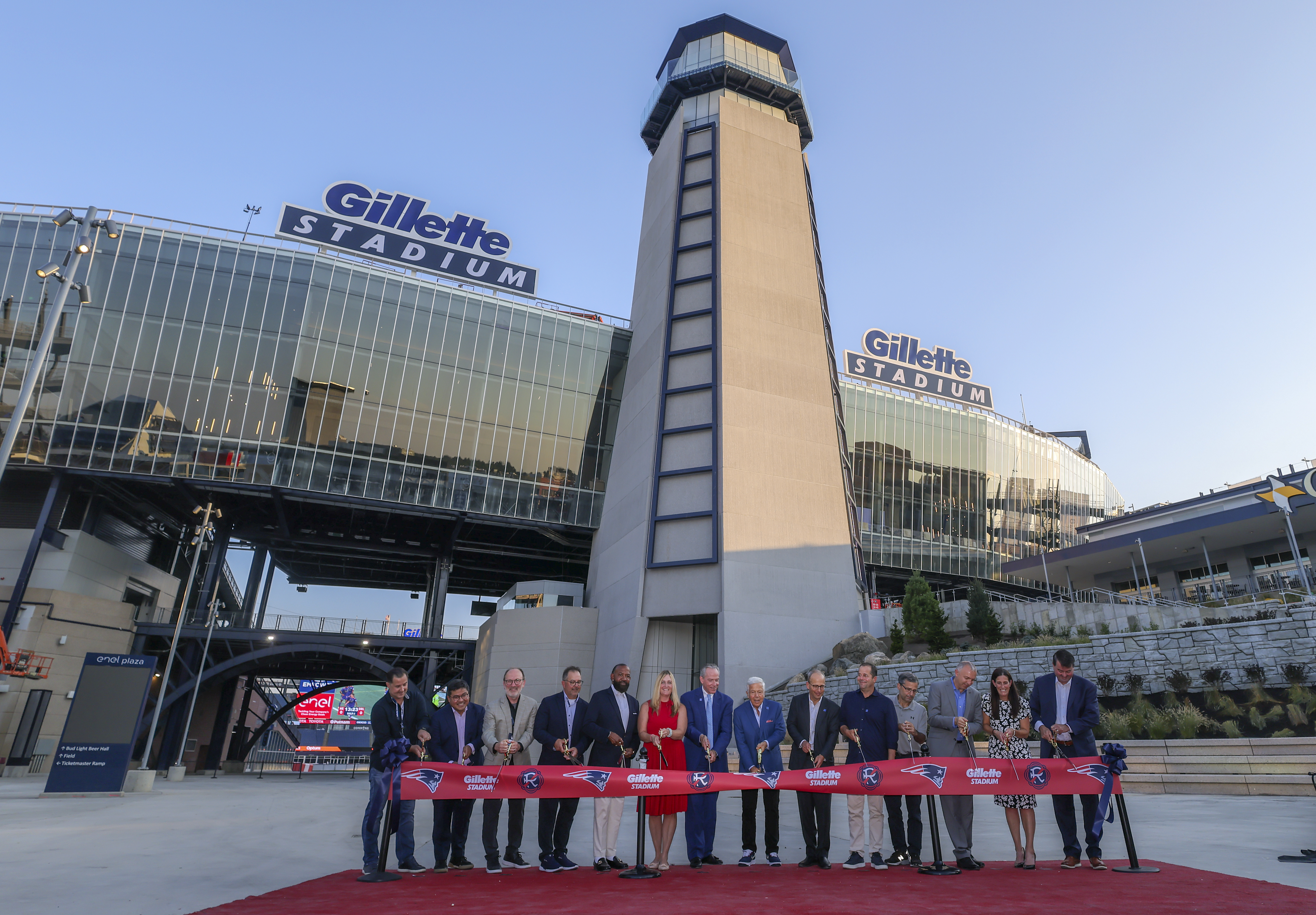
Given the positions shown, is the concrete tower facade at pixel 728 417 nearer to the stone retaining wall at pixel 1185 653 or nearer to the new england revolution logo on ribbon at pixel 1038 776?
the stone retaining wall at pixel 1185 653

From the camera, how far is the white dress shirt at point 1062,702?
857cm

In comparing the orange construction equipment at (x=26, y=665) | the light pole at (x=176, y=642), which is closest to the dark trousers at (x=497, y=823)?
the light pole at (x=176, y=642)

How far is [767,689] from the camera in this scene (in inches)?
1296

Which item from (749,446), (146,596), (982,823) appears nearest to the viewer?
(982,823)

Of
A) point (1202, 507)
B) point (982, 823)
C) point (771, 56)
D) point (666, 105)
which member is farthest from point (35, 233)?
point (1202, 507)

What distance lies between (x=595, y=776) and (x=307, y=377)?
38338 mm

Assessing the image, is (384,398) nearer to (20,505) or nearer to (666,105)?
(20,505)

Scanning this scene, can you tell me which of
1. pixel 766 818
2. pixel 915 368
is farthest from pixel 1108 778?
pixel 915 368

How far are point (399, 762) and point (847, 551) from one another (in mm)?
31581

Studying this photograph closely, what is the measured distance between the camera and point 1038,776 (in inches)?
322

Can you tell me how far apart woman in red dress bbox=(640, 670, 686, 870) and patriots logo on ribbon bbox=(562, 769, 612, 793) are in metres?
0.54

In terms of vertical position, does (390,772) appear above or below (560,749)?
below

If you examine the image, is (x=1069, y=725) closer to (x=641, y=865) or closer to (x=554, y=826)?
(x=641, y=865)

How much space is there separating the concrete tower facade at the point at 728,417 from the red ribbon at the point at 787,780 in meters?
24.3
